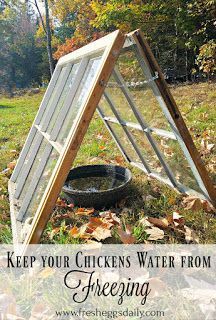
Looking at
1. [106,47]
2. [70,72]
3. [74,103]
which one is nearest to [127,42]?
[106,47]

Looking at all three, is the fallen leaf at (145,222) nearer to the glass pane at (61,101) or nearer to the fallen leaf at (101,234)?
the fallen leaf at (101,234)

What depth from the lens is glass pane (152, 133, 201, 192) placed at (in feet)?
8.43

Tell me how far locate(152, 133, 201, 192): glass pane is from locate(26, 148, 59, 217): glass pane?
94 cm

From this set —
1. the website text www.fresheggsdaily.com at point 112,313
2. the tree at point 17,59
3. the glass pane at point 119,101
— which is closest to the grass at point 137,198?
the website text www.fresheggsdaily.com at point 112,313

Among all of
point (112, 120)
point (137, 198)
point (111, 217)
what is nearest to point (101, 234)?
point (111, 217)

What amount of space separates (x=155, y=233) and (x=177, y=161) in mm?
707

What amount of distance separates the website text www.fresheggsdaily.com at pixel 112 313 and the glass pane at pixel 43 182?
2.56 feet

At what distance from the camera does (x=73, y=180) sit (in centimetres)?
323

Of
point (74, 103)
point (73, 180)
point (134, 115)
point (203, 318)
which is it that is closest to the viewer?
point (203, 318)

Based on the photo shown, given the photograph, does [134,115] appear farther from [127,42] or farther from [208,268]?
[208,268]

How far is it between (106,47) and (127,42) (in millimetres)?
276

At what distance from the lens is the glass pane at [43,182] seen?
2189 mm

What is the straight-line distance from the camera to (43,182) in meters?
2.26

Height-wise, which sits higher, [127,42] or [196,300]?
[127,42]
